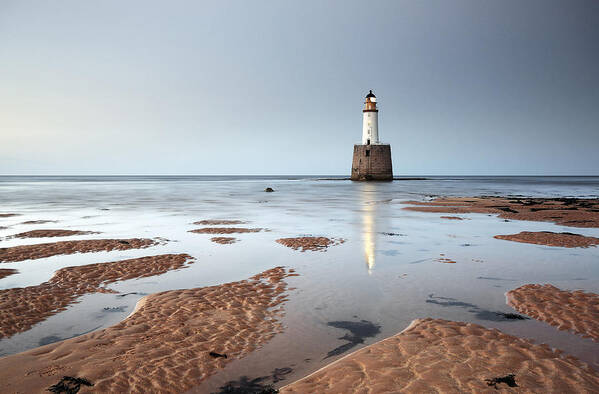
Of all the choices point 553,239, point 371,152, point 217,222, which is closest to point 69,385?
point 217,222

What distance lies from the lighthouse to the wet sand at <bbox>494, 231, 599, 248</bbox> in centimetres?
5490

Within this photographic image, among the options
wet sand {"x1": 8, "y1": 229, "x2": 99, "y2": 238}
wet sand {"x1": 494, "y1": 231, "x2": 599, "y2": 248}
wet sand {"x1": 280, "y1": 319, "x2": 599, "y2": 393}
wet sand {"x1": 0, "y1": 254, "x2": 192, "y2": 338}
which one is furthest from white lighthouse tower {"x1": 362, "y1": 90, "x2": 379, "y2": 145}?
wet sand {"x1": 280, "y1": 319, "x2": 599, "y2": 393}

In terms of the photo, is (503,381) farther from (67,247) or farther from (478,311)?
(67,247)

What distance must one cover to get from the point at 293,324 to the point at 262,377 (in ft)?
5.17

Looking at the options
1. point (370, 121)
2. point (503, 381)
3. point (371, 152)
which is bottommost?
point (503, 381)


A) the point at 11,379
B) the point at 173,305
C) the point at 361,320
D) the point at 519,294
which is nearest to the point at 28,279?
the point at 173,305

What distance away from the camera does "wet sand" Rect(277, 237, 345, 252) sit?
12.0 meters

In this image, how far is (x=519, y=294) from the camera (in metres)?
7.11

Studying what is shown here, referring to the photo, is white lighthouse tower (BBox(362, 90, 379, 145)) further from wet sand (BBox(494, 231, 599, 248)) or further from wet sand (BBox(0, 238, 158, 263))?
wet sand (BBox(0, 238, 158, 263))

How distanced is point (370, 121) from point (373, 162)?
29.4ft

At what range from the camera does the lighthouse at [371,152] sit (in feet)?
218

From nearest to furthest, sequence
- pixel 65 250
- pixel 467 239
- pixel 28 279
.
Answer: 1. pixel 28 279
2. pixel 65 250
3. pixel 467 239

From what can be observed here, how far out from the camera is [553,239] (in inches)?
509

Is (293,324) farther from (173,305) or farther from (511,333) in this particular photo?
(511,333)
